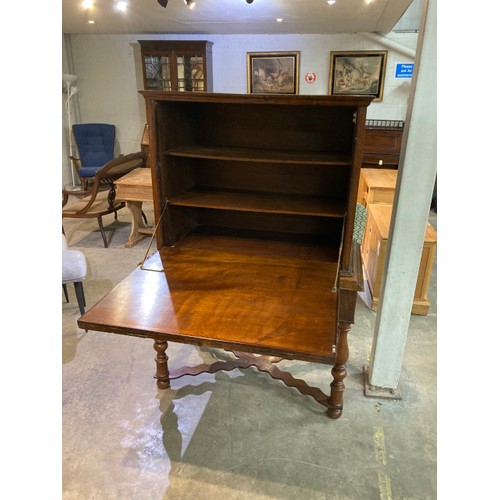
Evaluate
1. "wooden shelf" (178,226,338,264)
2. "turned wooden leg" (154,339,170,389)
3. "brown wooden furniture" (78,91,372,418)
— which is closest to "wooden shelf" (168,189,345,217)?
"brown wooden furniture" (78,91,372,418)

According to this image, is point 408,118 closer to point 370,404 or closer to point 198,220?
point 198,220

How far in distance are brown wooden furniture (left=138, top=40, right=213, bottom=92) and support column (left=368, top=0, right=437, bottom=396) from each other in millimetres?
4411

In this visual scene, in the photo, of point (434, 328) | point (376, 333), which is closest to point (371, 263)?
point (434, 328)

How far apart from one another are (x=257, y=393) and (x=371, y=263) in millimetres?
1624

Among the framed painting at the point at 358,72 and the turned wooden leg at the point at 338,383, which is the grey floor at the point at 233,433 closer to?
the turned wooden leg at the point at 338,383

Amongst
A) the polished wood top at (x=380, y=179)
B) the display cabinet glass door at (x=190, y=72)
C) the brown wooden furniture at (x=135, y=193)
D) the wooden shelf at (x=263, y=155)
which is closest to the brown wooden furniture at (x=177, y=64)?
the display cabinet glass door at (x=190, y=72)

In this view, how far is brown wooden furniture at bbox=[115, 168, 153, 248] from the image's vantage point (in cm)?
395

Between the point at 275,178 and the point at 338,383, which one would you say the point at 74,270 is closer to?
the point at 275,178

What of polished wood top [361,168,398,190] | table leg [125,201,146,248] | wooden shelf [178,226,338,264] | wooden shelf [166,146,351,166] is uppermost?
wooden shelf [166,146,351,166]

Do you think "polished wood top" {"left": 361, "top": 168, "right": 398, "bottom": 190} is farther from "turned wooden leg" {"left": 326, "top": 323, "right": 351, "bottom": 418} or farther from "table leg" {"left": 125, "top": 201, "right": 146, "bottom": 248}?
"table leg" {"left": 125, "top": 201, "right": 146, "bottom": 248}

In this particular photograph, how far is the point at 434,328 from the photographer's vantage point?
271cm

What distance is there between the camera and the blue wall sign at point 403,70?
5254 mm

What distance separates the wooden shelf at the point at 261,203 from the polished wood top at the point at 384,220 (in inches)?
39.8

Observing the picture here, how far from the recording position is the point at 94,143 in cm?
611
